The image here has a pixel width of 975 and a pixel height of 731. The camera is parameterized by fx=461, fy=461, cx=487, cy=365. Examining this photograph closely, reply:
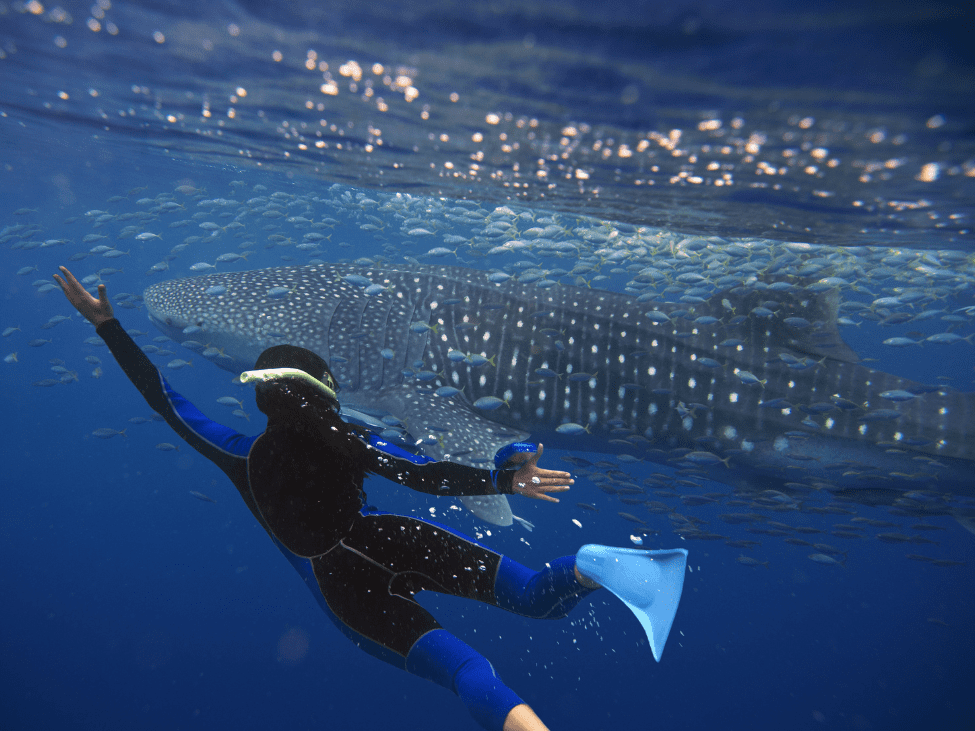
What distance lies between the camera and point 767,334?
5855 millimetres

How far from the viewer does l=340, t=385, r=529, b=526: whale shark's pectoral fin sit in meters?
4.81

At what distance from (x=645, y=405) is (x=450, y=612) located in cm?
877

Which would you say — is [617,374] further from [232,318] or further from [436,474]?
[232,318]

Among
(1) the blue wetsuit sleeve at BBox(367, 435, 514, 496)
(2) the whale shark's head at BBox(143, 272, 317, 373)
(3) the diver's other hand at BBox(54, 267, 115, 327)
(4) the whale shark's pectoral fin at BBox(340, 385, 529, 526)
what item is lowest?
(4) the whale shark's pectoral fin at BBox(340, 385, 529, 526)

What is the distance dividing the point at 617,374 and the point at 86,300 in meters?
5.17

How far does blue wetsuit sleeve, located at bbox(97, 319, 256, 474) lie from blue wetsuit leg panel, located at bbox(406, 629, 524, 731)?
4.75 ft

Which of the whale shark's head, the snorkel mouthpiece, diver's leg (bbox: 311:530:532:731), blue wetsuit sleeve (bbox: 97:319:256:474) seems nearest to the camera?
the snorkel mouthpiece

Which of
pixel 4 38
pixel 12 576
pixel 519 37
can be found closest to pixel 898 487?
pixel 519 37

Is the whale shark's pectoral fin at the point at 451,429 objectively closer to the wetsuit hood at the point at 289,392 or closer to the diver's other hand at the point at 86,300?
the wetsuit hood at the point at 289,392

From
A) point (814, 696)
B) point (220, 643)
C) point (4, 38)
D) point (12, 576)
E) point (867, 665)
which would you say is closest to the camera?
point (4, 38)

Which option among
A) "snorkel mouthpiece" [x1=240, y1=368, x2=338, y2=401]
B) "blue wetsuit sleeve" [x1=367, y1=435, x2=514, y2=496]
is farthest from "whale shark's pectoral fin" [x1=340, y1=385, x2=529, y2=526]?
"snorkel mouthpiece" [x1=240, y1=368, x2=338, y2=401]

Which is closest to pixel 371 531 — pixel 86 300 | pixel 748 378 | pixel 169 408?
pixel 169 408

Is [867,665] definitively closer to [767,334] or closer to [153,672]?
[767,334]

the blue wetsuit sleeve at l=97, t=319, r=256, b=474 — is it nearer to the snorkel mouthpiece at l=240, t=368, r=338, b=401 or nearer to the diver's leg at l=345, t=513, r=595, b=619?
the snorkel mouthpiece at l=240, t=368, r=338, b=401
